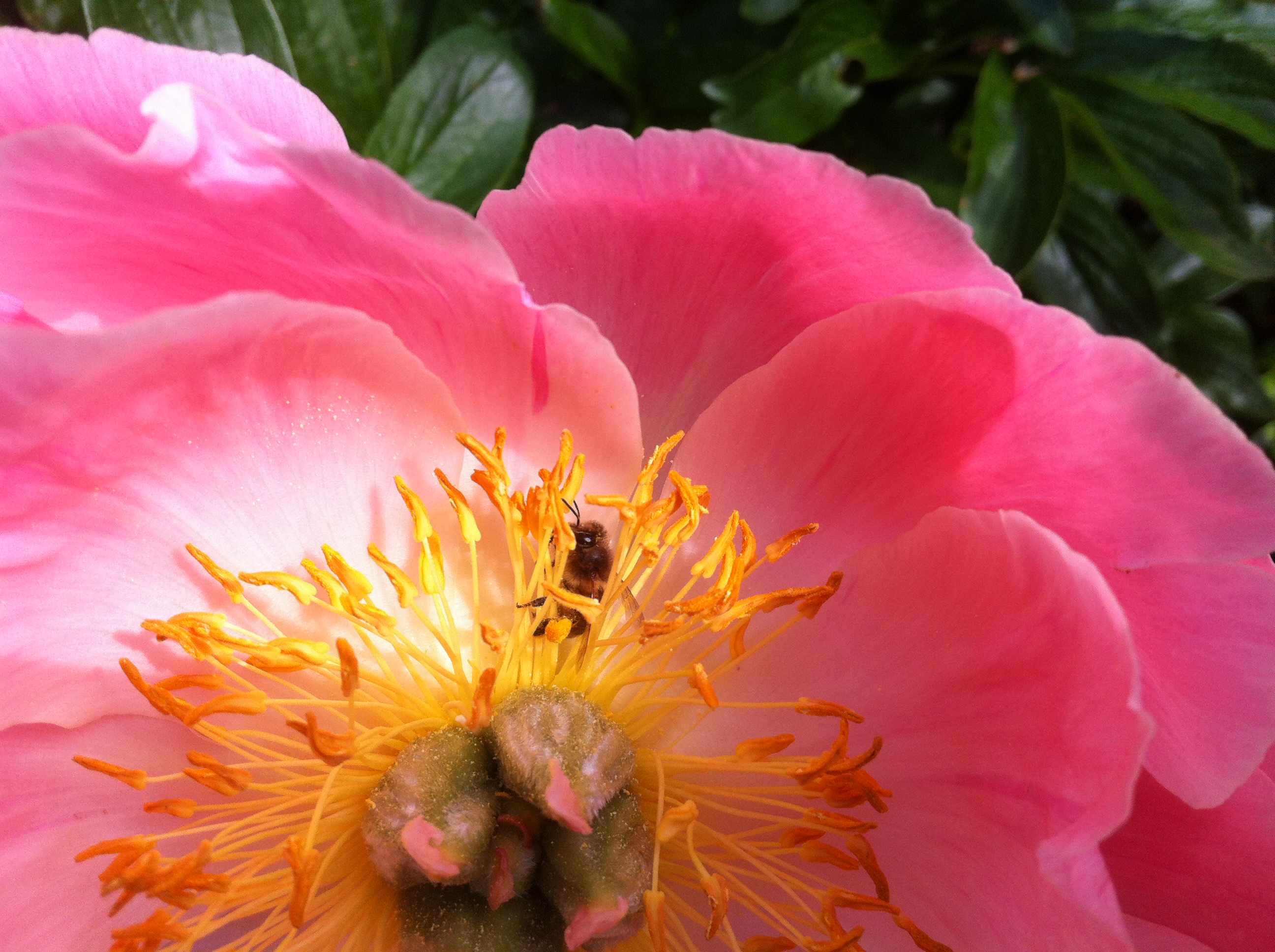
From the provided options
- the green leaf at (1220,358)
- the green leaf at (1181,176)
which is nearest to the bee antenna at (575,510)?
the green leaf at (1181,176)

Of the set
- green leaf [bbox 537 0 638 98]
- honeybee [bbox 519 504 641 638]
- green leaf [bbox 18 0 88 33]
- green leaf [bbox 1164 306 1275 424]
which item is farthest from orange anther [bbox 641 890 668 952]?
green leaf [bbox 1164 306 1275 424]

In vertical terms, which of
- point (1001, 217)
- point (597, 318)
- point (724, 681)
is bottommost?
point (724, 681)

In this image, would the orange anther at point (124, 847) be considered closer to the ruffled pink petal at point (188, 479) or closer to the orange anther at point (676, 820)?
the ruffled pink petal at point (188, 479)

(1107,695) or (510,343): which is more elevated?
(510,343)

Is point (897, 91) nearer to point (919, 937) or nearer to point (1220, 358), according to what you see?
point (1220, 358)

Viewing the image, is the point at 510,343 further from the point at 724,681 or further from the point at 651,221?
the point at 724,681

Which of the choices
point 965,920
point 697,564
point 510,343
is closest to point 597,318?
point 510,343

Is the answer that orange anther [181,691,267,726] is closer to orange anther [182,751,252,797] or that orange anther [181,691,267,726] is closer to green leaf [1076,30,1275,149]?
orange anther [182,751,252,797]
